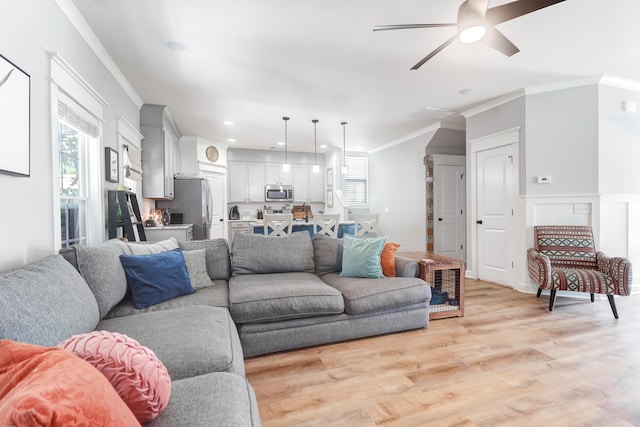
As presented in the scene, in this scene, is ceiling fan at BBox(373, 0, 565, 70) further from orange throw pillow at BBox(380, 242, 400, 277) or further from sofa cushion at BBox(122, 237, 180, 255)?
sofa cushion at BBox(122, 237, 180, 255)

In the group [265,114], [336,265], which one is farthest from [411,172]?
[336,265]

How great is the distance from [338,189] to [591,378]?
18.2ft

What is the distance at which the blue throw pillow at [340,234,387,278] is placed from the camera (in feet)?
9.28

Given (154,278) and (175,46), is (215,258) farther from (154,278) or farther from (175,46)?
(175,46)

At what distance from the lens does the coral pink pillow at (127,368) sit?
0.81 m

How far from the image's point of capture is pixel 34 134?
1895 mm

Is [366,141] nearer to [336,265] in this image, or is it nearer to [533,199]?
[533,199]

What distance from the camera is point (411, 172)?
19.9 feet

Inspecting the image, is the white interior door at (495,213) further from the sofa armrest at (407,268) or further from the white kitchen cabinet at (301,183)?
the white kitchen cabinet at (301,183)

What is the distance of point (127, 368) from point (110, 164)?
290 centimetres

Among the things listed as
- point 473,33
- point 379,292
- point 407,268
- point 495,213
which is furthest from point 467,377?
point 495,213

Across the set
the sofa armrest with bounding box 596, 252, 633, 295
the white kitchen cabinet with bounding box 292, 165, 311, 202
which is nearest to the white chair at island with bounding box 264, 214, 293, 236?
the white kitchen cabinet with bounding box 292, 165, 311, 202

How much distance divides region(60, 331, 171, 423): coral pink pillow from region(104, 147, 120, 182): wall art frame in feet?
9.00

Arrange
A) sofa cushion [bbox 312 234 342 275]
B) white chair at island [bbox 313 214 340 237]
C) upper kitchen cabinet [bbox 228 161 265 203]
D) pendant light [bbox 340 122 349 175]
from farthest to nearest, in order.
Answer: upper kitchen cabinet [bbox 228 161 265 203] → pendant light [bbox 340 122 349 175] → white chair at island [bbox 313 214 340 237] → sofa cushion [bbox 312 234 342 275]
